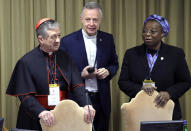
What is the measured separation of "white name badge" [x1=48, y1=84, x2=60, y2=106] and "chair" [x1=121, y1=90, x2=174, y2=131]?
2.06ft

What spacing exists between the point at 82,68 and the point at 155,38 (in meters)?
0.82

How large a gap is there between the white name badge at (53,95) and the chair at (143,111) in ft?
2.06

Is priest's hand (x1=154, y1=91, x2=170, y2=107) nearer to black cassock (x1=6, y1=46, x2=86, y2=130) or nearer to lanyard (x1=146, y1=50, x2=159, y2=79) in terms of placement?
lanyard (x1=146, y1=50, x2=159, y2=79)

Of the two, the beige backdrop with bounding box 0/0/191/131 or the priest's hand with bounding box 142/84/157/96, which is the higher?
the beige backdrop with bounding box 0/0/191/131

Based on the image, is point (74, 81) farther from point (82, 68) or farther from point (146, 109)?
point (146, 109)

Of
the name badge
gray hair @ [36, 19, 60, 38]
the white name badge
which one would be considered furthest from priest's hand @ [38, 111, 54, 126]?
the name badge

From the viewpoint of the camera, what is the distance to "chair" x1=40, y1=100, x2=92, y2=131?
8.42 feet

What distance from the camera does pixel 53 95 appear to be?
284 centimetres

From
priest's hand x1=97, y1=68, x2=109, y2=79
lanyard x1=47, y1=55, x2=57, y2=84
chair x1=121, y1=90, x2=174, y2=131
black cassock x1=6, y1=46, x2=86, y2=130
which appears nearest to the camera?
black cassock x1=6, y1=46, x2=86, y2=130

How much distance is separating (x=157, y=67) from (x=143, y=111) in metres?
0.54

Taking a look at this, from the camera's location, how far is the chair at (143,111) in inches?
119

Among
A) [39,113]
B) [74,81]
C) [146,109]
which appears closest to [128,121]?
[146,109]

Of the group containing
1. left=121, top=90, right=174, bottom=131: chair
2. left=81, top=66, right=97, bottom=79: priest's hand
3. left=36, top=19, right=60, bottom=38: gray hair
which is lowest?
left=121, top=90, right=174, bottom=131: chair

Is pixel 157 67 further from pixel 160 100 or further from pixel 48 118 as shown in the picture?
pixel 48 118
